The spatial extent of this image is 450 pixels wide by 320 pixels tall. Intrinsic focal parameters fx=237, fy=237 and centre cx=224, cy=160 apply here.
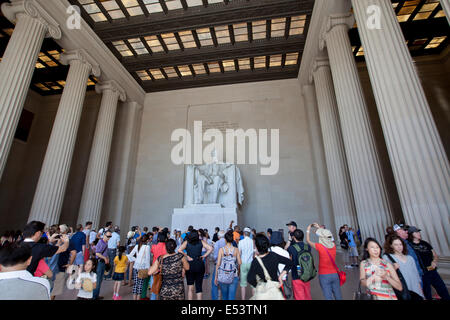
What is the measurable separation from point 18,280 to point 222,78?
599 inches

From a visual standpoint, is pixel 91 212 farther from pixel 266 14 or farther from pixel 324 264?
pixel 266 14

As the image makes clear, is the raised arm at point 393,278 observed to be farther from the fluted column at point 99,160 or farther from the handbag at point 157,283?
the fluted column at point 99,160

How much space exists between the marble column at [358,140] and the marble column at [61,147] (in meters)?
10.6

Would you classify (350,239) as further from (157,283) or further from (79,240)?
(79,240)

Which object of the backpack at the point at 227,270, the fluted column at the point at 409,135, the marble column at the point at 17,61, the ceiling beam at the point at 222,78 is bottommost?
the backpack at the point at 227,270

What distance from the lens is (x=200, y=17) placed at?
11.2 meters

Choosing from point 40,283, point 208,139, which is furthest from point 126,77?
point 40,283

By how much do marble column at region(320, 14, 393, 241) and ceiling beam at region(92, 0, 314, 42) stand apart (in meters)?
2.35

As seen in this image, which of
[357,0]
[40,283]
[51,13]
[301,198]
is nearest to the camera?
[40,283]

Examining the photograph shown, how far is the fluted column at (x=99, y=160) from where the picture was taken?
443 inches

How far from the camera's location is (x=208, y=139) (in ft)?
49.1

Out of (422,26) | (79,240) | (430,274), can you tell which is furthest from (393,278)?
(422,26)

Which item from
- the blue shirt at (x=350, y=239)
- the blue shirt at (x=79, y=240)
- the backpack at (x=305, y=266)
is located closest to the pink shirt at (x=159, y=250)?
the backpack at (x=305, y=266)

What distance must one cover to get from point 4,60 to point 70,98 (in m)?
2.64
